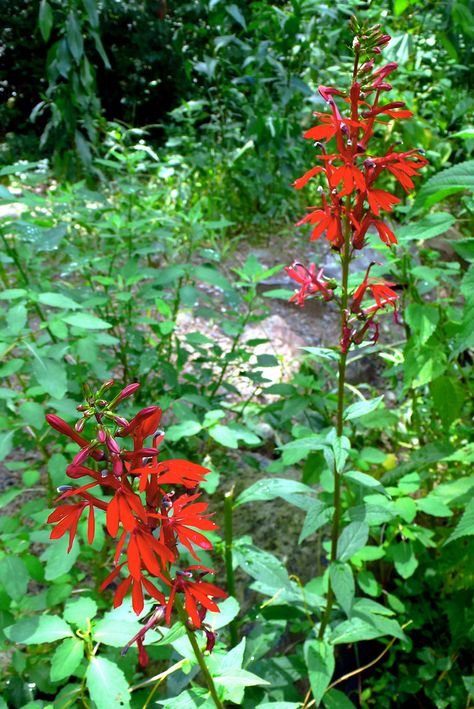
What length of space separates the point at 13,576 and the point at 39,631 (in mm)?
192

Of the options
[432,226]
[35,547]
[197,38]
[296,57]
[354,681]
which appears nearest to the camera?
[432,226]

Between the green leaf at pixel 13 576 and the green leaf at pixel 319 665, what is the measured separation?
51cm

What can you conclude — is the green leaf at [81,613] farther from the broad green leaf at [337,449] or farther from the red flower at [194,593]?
the broad green leaf at [337,449]

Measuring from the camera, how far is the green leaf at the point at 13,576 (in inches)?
40.0

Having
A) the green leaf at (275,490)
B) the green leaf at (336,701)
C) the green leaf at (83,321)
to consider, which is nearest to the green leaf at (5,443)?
the green leaf at (83,321)

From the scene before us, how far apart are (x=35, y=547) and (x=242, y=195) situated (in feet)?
8.21

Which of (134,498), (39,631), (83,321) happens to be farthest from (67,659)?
(83,321)

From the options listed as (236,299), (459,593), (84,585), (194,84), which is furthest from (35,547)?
(194,84)

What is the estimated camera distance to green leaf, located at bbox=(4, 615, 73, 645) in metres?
0.85

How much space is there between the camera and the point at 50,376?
122 cm

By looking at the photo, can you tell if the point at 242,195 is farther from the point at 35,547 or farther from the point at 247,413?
the point at 35,547

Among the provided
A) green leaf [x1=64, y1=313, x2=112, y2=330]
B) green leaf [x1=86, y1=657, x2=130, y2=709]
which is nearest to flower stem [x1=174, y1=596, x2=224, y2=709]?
green leaf [x1=86, y1=657, x2=130, y2=709]

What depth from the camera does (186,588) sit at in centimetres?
65

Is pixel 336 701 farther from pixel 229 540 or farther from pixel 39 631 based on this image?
pixel 39 631
